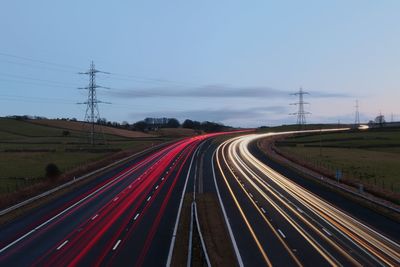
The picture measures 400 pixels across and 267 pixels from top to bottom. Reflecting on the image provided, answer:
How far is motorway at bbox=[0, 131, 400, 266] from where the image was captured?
26641 mm

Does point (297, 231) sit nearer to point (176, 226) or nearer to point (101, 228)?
point (176, 226)

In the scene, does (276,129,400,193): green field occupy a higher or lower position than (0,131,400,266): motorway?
higher

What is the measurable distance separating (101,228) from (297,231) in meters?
11.9

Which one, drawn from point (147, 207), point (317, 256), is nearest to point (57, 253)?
point (317, 256)

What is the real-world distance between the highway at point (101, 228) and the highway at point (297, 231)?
4.49 metres

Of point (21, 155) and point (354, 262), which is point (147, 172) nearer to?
point (21, 155)

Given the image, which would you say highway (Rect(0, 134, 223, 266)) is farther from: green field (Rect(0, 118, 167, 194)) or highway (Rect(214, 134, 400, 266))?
green field (Rect(0, 118, 167, 194))

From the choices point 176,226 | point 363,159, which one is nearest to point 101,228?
point 176,226

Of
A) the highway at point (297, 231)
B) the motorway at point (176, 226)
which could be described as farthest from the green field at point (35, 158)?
the highway at point (297, 231)

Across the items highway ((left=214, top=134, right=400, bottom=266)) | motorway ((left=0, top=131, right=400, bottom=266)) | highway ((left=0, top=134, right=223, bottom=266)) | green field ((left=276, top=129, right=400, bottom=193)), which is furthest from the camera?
green field ((left=276, top=129, right=400, bottom=193))

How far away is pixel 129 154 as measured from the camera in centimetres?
9788

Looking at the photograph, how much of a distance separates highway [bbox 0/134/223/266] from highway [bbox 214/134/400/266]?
4491mm

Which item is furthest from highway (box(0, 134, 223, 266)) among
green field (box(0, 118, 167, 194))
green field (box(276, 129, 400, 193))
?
green field (box(276, 129, 400, 193))

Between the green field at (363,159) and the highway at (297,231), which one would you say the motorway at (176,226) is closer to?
the highway at (297,231)
